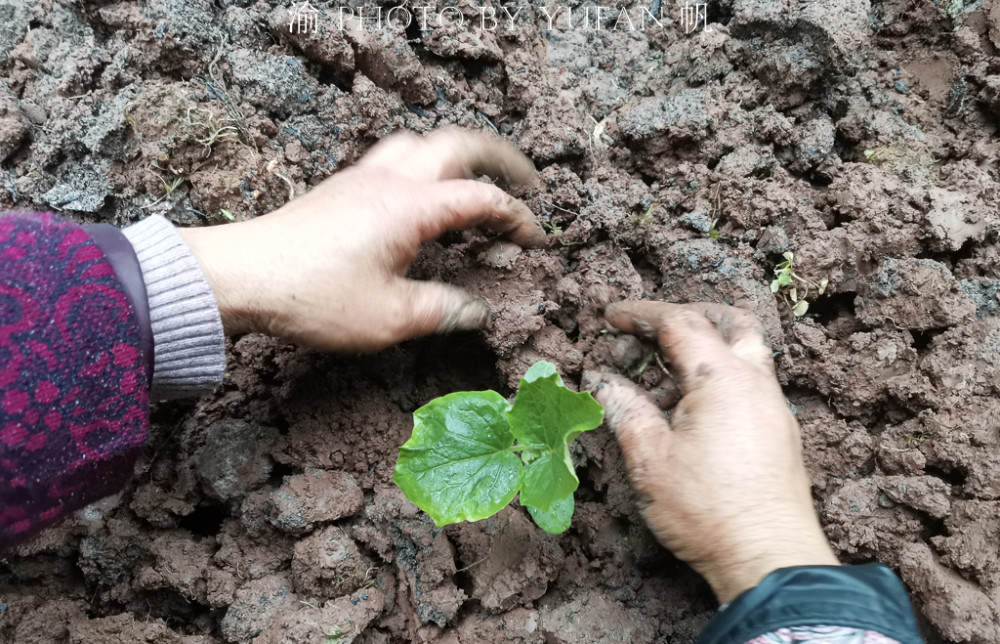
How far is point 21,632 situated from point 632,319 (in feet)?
5.92

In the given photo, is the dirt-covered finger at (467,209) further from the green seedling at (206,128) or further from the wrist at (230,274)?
the green seedling at (206,128)

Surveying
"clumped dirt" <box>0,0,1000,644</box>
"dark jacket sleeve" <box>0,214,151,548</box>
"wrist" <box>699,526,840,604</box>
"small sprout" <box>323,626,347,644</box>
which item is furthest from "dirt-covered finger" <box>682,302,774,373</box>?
"dark jacket sleeve" <box>0,214,151,548</box>

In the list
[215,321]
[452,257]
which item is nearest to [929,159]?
[452,257]

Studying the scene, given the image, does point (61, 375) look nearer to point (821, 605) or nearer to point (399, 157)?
point (399, 157)

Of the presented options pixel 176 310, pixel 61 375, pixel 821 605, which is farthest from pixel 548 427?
pixel 61 375

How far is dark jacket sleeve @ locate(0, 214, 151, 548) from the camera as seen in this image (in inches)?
47.7

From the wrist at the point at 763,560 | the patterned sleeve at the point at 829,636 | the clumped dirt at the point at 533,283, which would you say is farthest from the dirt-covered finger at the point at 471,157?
the patterned sleeve at the point at 829,636

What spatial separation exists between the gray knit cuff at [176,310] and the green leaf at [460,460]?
53 centimetres

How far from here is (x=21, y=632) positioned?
1.65 m

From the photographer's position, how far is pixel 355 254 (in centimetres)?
165

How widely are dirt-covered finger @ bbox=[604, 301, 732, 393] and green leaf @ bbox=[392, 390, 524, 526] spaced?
0.46 m

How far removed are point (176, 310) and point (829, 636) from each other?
1569 mm

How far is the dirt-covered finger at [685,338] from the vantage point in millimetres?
1625

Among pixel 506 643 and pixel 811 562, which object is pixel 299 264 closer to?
pixel 506 643
